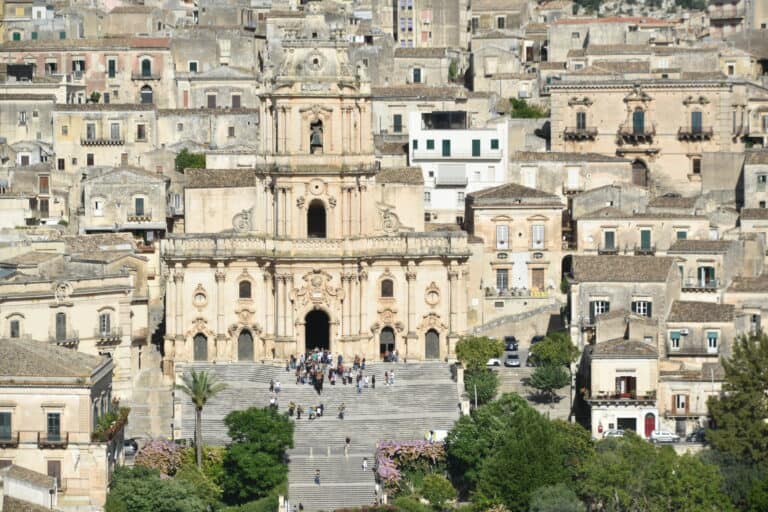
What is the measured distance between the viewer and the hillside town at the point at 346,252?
107938 millimetres

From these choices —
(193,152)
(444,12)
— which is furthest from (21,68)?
(444,12)

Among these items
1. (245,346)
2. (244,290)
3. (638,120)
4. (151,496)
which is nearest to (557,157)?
(638,120)

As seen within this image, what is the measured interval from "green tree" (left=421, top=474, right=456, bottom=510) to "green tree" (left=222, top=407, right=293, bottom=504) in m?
4.86

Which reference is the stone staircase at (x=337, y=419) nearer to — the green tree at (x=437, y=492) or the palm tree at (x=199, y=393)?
the palm tree at (x=199, y=393)

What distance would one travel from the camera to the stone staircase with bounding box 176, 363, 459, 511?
106 meters

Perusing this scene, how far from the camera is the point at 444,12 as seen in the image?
16362cm

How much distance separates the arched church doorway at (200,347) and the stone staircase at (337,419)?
1.30 m

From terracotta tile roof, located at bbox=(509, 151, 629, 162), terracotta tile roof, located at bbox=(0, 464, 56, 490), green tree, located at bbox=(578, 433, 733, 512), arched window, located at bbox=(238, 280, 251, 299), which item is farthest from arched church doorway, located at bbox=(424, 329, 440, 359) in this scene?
terracotta tile roof, located at bbox=(0, 464, 56, 490)

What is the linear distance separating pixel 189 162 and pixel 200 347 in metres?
20.8

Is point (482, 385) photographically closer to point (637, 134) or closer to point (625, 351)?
point (625, 351)

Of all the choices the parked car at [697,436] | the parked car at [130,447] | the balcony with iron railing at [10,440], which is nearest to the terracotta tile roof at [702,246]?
the parked car at [697,436]

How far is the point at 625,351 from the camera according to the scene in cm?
11238

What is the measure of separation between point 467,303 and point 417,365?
252 inches

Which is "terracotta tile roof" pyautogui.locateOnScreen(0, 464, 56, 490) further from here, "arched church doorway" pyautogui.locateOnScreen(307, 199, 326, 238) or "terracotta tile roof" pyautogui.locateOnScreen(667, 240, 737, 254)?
"terracotta tile roof" pyautogui.locateOnScreen(667, 240, 737, 254)
